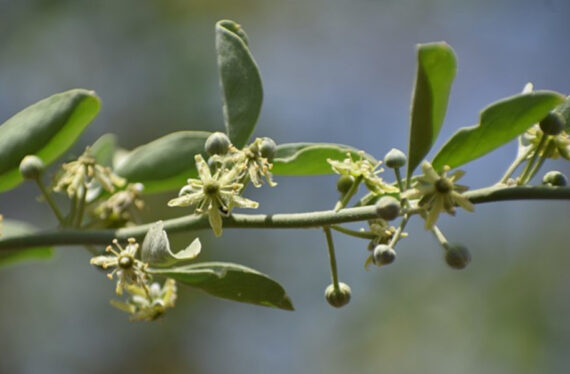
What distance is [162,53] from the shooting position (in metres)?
7.52

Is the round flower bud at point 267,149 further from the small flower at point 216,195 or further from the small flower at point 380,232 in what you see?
the small flower at point 380,232

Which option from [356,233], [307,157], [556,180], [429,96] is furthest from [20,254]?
[556,180]

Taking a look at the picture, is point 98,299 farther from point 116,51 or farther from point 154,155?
point 154,155

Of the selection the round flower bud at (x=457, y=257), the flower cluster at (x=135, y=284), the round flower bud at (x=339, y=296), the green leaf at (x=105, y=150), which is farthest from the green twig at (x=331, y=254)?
the green leaf at (x=105, y=150)

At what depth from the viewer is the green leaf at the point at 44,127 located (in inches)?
65.9

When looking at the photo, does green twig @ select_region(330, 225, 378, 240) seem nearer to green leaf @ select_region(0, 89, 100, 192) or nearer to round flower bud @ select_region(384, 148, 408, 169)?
round flower bud @ select_region(384, 148, 408, 169)

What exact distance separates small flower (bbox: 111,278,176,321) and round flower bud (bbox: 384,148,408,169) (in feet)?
2.04

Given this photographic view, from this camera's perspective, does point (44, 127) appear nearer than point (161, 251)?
No

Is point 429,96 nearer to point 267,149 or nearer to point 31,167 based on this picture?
point 267,149

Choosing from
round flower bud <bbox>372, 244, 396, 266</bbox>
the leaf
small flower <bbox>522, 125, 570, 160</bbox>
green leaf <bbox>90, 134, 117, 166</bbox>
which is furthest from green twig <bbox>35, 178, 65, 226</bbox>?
small flower <bbox>522, 125, 570, 160</bbox>

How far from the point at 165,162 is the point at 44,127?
0.97ft

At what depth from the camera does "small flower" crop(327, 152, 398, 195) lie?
5.00 ft

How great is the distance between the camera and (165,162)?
72.3 inches

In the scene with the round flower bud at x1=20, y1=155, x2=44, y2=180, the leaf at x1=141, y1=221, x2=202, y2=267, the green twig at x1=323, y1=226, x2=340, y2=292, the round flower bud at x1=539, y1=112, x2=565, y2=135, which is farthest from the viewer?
the round flower bud at x1=20, y1=155, x2=44, y2=180
